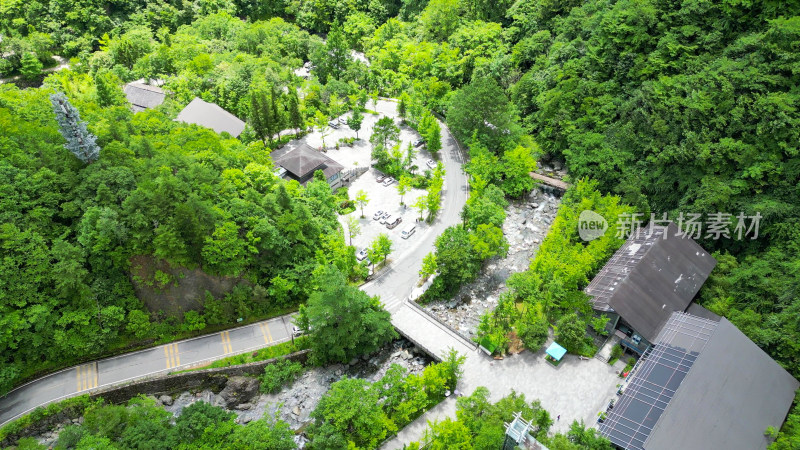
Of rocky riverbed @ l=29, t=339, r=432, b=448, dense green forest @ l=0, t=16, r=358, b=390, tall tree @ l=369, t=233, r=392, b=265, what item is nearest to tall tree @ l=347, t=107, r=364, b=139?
dense green forest @ l=0, t=16, r=358, b=390

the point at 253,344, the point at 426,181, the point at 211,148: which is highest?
the point at 426,181

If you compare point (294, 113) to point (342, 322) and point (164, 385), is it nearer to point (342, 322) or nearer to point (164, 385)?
point (342, 322)

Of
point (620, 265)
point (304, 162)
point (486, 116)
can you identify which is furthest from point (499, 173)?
point (304, 162)

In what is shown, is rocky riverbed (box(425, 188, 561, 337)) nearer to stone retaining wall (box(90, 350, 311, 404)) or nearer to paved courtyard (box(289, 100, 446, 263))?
paved courtyard (box(289, 100, 446, 263))

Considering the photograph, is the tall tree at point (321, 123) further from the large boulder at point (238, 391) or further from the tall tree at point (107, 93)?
the large boulder at point (238, 391)

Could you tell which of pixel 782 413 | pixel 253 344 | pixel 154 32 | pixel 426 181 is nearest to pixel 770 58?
pixel 782 413

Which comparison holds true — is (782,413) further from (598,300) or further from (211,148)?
(211,148)
